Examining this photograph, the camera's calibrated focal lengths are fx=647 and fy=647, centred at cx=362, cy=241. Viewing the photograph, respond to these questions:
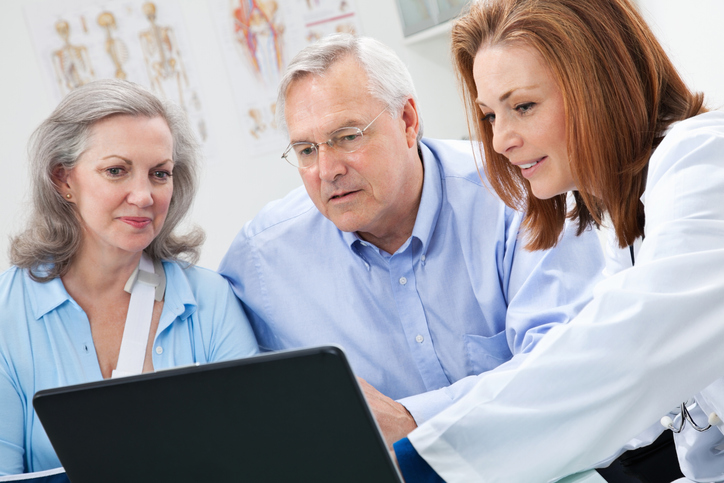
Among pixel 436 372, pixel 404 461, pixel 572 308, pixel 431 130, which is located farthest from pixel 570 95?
pixel 431 130

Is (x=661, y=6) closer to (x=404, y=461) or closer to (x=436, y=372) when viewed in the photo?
(x=436, y=372)

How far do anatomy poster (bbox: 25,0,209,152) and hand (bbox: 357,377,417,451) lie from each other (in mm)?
2193

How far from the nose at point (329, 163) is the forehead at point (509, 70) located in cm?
42

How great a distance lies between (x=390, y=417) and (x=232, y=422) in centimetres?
51

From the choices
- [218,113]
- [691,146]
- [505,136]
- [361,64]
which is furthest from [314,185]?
[218,113]

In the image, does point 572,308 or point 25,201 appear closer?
point 572,308

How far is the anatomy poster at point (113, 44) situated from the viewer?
2916mm

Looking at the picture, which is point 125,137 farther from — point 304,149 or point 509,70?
point 509,70

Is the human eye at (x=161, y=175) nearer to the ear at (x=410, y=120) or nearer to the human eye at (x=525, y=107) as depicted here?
the ear at (x=410, y=120)

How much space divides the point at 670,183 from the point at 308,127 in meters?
0.82

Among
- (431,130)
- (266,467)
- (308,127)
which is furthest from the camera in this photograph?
(431,130)

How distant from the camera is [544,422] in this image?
707 mm

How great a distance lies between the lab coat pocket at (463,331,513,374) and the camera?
4.70 feet

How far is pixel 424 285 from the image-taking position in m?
1.48
